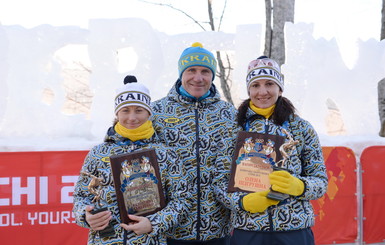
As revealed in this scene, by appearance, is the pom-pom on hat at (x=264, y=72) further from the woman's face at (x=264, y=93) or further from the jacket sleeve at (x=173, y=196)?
the jacket sleeve at (x=173, y=196)

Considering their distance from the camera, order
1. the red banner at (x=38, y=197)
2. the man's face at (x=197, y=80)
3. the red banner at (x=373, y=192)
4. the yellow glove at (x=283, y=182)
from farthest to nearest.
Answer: the red banner at (x=373, y=192) → the red banner at (x=38, y=197) → the man's face at (x=197, y=80) → the yellow glove at (x=283, y=182)

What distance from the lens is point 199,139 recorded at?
243cm

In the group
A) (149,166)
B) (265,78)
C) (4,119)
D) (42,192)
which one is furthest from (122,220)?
(4,119)

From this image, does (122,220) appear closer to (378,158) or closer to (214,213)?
(214,213)

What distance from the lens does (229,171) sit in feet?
7.64

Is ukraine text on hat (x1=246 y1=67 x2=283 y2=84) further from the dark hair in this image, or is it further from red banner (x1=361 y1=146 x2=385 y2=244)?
red banner (x1=361 y1=146 x2=385 y2=244)

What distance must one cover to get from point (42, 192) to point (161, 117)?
2654 millimetres

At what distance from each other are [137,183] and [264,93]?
0.85 meters

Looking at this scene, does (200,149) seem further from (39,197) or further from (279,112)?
(39,197)

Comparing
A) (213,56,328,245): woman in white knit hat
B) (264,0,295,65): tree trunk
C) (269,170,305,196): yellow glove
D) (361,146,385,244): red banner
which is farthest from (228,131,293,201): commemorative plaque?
(264,0,295,65): tree trunk

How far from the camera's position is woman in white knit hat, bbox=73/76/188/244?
2111 millimetres

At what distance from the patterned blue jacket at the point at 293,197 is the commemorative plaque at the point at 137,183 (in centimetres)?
37

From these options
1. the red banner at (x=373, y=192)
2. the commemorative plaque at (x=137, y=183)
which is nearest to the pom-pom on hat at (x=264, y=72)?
the commemorative plaque at (x=137, y=183)

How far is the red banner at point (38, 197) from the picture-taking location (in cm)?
452
